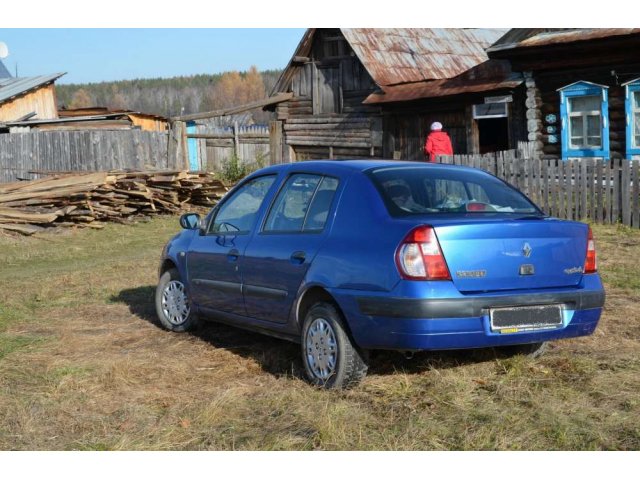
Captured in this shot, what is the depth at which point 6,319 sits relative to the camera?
902 centimetres

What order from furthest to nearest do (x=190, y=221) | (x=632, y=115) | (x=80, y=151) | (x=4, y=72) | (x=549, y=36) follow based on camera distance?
(x=4, y=72) < (x=80, y=151) < (x=549, y=36) < (x=632, y=115) < (x=190, y=221)

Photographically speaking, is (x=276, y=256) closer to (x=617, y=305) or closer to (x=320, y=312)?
(x=320, y=312)

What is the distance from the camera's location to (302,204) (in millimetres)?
6586

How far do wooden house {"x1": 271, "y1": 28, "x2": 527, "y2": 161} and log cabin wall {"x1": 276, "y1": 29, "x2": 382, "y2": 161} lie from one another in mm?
30

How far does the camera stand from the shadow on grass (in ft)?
20.9

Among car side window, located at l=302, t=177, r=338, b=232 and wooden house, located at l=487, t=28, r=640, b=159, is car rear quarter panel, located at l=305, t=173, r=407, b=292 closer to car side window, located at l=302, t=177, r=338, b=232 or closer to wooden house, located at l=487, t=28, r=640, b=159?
car side window, located at l=302, t=177, r=338, b=232

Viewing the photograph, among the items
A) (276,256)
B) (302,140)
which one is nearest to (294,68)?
(302,140)

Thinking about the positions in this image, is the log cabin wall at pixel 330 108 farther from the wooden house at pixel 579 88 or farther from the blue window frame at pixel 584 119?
the blue window frame at pixel 584 119

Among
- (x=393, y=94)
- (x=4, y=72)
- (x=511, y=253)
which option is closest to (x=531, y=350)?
(x=511, y=253)

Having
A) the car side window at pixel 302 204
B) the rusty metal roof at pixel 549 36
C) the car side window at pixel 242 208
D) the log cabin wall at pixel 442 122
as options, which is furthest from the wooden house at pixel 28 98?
the car side window at pixel 302 204

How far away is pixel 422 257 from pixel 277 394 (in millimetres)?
1285

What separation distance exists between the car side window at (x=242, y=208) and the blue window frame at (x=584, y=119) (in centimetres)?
1450

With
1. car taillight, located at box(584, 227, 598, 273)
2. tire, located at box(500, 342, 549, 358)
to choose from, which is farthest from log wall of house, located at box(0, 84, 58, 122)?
car taillight, located at box(584, 227, 598, 273)

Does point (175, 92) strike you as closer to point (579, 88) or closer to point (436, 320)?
point (579, 88)
